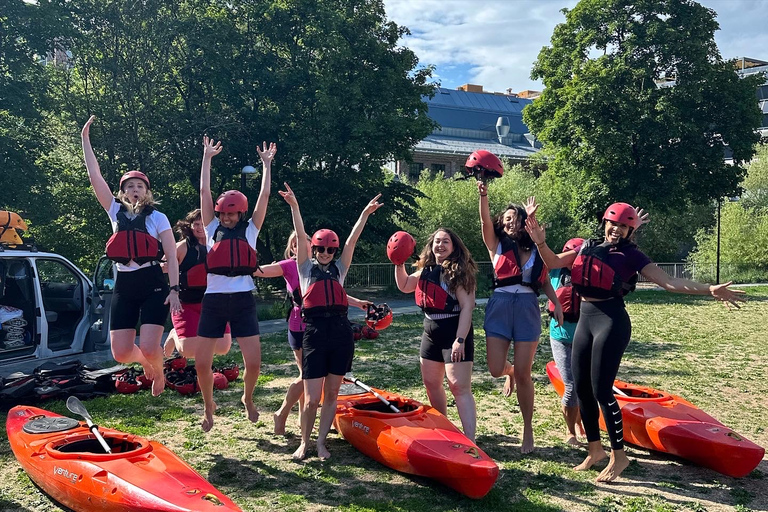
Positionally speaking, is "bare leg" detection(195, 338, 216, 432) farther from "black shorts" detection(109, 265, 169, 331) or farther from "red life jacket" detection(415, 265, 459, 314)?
"red life jacket" detection(415, 265, 459, 314)

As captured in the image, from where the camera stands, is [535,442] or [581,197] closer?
[535,442]

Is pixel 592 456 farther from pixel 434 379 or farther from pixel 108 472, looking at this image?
pixel 108 472

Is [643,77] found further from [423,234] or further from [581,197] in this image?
[423,234]

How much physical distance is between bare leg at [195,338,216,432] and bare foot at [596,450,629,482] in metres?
3.51

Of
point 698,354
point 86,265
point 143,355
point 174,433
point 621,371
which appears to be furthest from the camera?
point 86,265

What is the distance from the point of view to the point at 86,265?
18281 mm

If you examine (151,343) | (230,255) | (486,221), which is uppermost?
(486,221)

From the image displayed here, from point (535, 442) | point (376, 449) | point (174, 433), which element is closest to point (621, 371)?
point (535, 442)

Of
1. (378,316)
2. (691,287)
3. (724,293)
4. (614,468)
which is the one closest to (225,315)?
(378,316)

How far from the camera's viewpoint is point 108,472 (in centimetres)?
455

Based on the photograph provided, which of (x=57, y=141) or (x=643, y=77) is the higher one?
(x=643, y=77)

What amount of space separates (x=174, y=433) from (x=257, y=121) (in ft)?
53.0

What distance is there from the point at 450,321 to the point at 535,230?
3.57ft

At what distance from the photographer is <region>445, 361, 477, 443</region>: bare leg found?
222 inches
